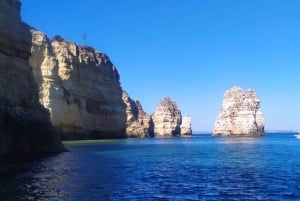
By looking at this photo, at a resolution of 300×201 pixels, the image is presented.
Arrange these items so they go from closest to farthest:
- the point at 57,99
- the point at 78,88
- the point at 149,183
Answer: the point at 149,183 < the point at 57,99 < the point at 78,88

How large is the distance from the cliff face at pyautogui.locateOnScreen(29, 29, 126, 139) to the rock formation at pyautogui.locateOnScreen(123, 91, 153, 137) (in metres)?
43.2

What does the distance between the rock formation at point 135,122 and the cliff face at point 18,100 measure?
398ft

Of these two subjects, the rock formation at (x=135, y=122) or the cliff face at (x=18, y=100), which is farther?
the rock formation at (x=135, y=122)

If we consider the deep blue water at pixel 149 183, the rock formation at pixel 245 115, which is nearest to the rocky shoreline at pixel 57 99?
the rock formation at pixel 245 115

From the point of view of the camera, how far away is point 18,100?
4203cm

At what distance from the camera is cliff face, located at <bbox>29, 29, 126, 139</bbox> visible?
8725 cm

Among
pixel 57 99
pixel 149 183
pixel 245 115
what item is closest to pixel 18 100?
pixel 149 183

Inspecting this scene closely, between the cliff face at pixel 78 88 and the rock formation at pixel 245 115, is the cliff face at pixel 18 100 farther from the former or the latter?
the rock formation at pixel 245 115

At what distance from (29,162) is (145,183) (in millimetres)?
14446

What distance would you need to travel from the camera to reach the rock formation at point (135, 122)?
17150 centimetres

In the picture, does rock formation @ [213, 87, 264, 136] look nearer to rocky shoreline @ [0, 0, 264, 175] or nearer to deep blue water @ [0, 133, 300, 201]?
rocky shoreline @ [0, 0, 264, 175]

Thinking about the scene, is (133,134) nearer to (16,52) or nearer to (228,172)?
(16,52)

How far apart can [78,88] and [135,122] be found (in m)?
72.0

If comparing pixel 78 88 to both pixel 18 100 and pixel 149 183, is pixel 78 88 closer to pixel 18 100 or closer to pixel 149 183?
pixel 18 100
